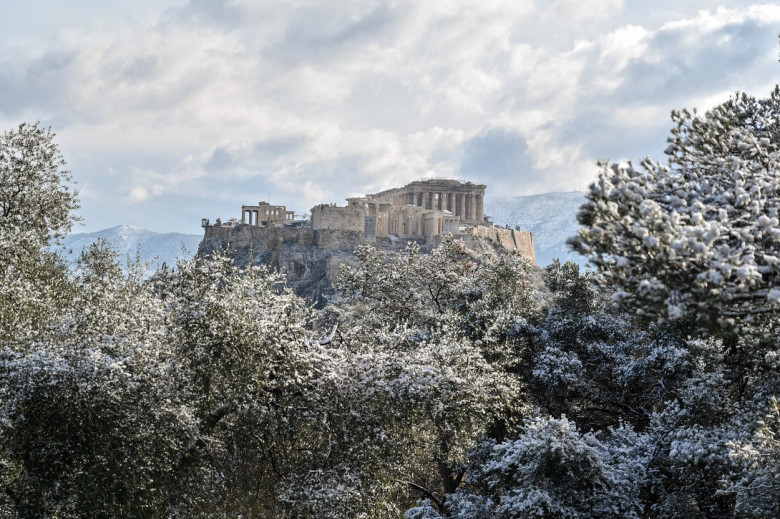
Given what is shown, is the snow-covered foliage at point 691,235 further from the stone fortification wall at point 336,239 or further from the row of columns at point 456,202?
the row of columns at point 456,202

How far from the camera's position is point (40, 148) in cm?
1838

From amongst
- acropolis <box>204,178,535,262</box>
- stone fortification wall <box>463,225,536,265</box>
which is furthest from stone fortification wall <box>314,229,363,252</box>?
stone fortification wall <box>463,225,536,265</box>

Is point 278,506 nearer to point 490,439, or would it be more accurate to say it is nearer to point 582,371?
point 490,439

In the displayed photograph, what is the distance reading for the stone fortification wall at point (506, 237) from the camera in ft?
307

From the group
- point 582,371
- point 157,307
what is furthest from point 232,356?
point 582,371

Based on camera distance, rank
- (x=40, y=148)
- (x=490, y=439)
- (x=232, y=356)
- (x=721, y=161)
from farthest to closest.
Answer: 1. (x=40, y=148)
2. (x=490, y=439)
3. (x=232, y=356)
4. (x=721, y=161)

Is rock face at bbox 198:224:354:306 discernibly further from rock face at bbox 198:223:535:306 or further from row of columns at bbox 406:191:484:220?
row of columns at bbox 406:191:484:220

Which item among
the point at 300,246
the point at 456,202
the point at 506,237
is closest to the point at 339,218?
the point at 300,246

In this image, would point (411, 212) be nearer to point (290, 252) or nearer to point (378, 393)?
point (290, 252)

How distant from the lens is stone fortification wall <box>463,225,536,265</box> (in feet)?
307

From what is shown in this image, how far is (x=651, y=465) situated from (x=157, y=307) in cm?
894

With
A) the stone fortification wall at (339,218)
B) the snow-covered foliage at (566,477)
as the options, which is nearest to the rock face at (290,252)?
the stone fortification wall at (339,218)

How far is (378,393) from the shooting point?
482 inches

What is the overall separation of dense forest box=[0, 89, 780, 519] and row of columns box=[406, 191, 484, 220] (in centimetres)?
9716
